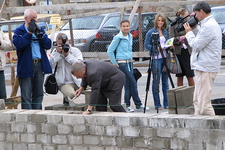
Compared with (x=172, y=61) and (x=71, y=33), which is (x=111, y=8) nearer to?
(x=71, y=33)

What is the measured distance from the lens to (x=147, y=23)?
17.7 meters

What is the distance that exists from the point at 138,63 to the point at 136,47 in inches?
22.1

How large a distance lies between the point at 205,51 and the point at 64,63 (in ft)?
10.2

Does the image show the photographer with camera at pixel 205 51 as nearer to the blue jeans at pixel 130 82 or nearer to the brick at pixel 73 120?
the brick at pixel 73 120

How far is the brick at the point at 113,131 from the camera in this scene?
8031mm

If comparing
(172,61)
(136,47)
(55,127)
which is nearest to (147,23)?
(136,47)

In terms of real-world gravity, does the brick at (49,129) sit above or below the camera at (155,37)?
below

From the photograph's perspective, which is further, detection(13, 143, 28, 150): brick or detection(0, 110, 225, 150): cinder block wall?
detection(13, 143, 28, 150): brick

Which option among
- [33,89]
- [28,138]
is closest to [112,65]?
[28,138]

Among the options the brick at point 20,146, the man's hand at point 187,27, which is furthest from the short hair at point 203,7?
the brick at point 20,146

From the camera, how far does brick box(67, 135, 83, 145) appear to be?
8.35m

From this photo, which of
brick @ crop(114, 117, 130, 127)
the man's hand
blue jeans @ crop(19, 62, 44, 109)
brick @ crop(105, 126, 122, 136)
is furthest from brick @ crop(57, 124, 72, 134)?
the man's hand

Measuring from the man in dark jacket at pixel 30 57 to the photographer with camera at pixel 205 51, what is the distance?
9.40ft

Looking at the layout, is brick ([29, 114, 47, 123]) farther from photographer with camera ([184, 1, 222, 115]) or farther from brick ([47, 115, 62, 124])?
photographer with camera ([184, 1, 222, 115])
